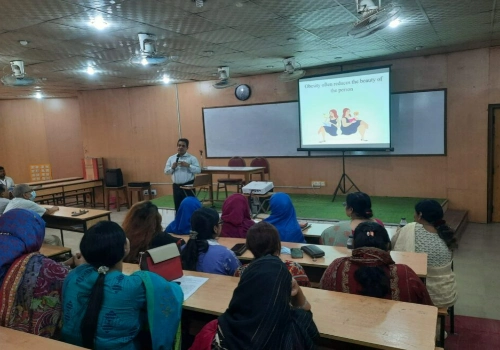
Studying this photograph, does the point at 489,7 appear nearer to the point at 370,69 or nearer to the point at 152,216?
the point at 370,69

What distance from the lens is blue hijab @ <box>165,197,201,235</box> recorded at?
11.3 feet

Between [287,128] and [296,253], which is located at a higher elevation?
[287,128]

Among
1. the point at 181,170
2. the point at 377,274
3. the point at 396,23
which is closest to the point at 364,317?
the point at 377,274

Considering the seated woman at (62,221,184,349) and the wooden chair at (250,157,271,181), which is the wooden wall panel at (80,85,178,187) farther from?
the seated woman at (62,221,184,349)

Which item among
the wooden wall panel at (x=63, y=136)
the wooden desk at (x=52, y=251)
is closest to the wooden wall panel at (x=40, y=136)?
the wooden wall panel at (x=63, y=136)

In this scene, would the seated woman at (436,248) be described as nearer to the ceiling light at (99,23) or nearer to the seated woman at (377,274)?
the seated woman at (377,274)

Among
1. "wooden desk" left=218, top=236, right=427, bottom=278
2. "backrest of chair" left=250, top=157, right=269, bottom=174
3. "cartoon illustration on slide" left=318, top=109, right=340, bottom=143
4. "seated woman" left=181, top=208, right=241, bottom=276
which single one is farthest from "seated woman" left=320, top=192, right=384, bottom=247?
"backrest of chair" left=250, top=157, right=269, bottom=174

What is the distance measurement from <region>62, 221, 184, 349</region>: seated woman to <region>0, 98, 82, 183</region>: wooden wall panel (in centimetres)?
958

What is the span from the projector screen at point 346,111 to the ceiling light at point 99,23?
4.05m

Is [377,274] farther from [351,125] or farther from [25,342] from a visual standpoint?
[351,125]

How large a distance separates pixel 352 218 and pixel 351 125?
4077 millimetres

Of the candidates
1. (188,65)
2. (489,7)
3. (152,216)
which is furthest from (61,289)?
(188,65)

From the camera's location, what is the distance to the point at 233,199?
3314mm

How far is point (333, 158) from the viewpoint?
7.18 meters
